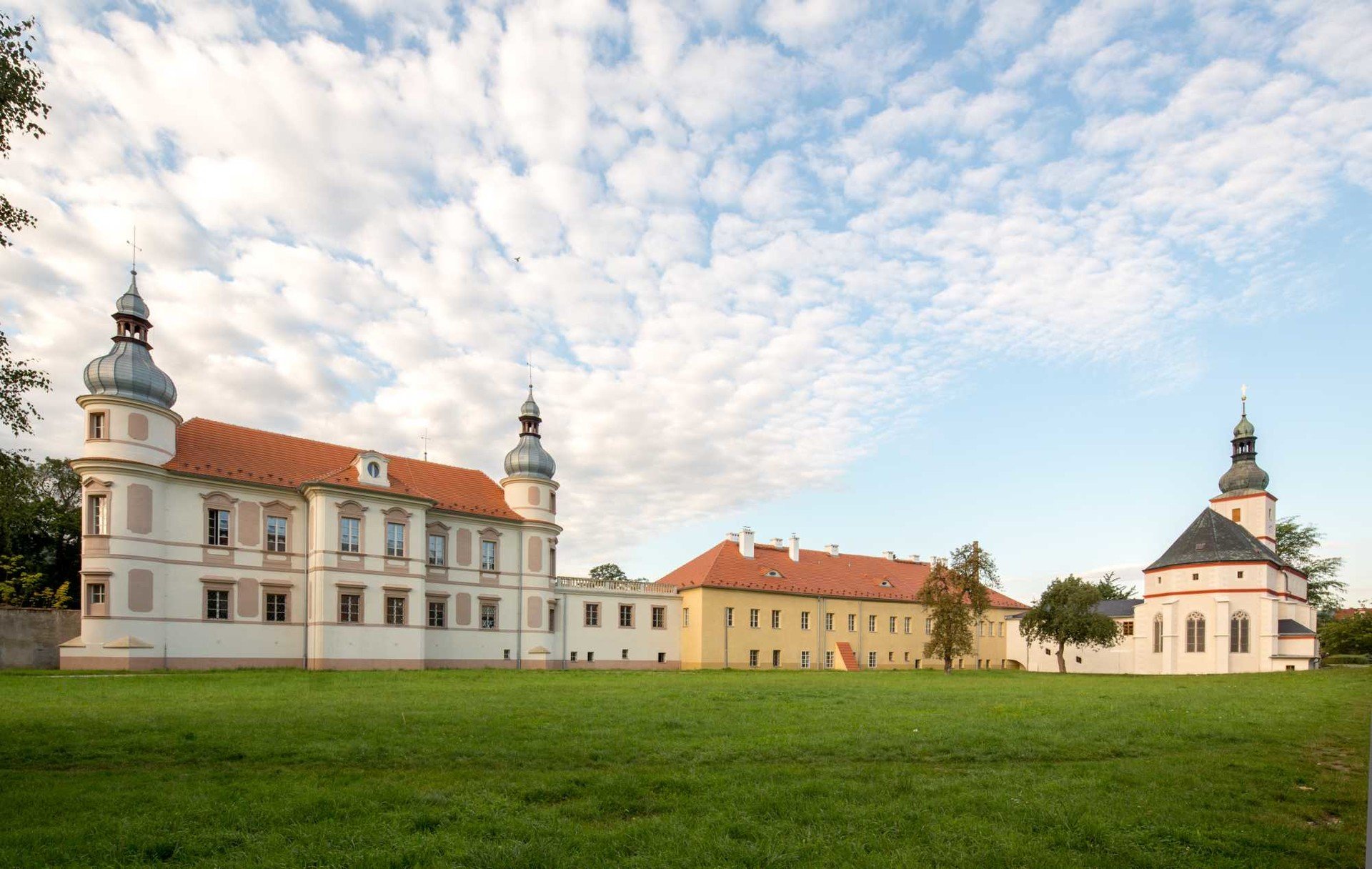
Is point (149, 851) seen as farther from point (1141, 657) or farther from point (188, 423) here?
point (1141, 657)

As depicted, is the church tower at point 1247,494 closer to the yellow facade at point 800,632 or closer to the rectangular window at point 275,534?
the yellow facade at point 800,632

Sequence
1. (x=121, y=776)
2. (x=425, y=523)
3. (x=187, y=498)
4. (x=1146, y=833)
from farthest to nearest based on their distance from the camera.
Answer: (x=425, y=523)
(x=187, y=498)
(x=121, y=776)
(x=1146, y=833)

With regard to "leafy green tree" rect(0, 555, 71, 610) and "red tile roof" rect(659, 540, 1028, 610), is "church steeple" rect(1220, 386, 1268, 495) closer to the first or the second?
"red tile roof" rect(659, 540, 1028, 610)

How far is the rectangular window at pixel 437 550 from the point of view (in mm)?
40281

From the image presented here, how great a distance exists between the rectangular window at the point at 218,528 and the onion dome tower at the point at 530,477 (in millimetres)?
13939

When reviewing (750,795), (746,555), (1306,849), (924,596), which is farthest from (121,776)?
(746,555)

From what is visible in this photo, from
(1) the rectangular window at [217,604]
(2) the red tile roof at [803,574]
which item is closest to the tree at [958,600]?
(2) the red tile roof at [803,574]

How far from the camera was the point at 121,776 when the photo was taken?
29.2ft

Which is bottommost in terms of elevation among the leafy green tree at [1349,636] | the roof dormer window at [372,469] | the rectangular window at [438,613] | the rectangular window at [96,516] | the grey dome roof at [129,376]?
the leafy green tree at [1349,636]

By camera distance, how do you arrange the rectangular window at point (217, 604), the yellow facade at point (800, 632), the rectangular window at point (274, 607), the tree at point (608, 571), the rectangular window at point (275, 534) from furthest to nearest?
the tree at point (608, 571) < the yellow facade at point (800, 632) < the rectangular window at point (275, 534) < the rectangular window at point (274, 607) < the rectangular window at point (217, 604)

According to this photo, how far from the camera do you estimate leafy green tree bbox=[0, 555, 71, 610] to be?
36.2 m

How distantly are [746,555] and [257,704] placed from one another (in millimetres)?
39639

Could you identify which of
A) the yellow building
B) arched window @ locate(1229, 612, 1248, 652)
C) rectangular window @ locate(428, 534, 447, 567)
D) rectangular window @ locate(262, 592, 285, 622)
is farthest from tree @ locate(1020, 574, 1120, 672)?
rectangular window @ locate(262, 592, 285, 622)

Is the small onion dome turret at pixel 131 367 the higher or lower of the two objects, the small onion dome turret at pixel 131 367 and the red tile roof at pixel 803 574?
the higher
